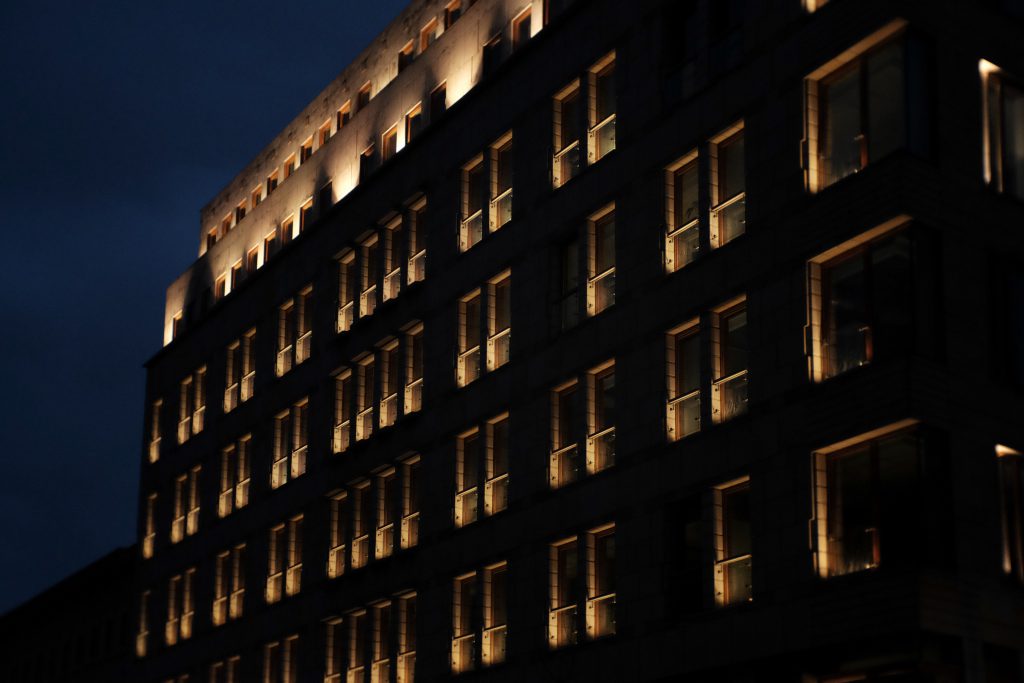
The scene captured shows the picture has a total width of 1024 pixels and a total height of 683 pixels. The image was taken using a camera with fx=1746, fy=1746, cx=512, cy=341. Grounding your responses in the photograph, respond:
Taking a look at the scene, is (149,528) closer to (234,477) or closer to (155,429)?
A: (155,429)

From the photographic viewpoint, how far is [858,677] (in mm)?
30344

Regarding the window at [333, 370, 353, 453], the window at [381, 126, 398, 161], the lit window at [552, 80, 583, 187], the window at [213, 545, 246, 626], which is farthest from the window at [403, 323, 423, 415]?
the window at [213, 545, 246, 626]

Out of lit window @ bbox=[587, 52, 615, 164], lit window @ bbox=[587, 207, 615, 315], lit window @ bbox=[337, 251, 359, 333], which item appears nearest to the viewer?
lit window @ bbox=[587, 207, 615, 315]

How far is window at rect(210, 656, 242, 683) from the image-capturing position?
5503 cm

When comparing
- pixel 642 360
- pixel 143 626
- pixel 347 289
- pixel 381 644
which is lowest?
pixel 381 644

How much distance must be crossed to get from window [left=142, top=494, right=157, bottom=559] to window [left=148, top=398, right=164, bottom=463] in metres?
1.62

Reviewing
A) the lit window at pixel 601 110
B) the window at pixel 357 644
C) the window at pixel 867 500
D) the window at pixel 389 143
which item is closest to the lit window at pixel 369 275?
the window at pixel 389 143

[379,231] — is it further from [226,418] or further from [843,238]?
[843,238]

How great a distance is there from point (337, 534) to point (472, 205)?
10796 millimetres

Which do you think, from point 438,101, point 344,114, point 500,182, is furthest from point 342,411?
point 344,114

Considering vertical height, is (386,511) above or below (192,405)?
below

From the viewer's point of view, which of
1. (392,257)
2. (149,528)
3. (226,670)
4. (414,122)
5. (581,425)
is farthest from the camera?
(149,528)

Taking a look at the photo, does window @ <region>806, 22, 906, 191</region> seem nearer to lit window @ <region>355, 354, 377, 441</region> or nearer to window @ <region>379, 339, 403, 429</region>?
window @ <region>379, 339, 403, 429</region>

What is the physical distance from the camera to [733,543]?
34125mm
